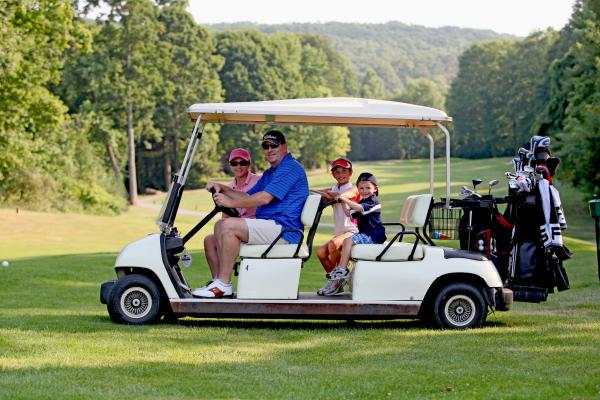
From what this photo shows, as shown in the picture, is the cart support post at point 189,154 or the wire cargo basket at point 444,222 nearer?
the cart support post at point 189,154

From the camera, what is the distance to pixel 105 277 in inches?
685

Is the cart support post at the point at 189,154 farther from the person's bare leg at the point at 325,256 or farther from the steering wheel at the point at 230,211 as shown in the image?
the person's bare leg at the point at 325,256

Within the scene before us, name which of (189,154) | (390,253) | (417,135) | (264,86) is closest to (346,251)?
(390,253)

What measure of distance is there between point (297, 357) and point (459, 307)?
80.1 inches

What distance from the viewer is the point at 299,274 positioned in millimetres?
8617

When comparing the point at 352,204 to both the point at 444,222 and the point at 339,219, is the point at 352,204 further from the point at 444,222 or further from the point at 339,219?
the point at 444,222

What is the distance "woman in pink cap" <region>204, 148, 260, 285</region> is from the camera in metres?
9.00

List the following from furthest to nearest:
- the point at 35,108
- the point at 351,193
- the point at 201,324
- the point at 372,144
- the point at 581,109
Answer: the point at 372,144 → the point at 581,109 → the point at 35,108 → the point at 351,193 → the point at 201,324

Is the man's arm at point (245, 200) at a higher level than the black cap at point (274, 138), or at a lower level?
lower

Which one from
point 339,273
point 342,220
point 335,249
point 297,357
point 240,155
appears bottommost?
point 297,357

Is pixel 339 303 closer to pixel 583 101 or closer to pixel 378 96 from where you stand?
pixel 583 101

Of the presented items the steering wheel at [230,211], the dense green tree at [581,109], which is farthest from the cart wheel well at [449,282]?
the dense green tree at [581,109]

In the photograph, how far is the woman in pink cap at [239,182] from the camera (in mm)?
9000

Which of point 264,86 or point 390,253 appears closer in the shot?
point 390,253
